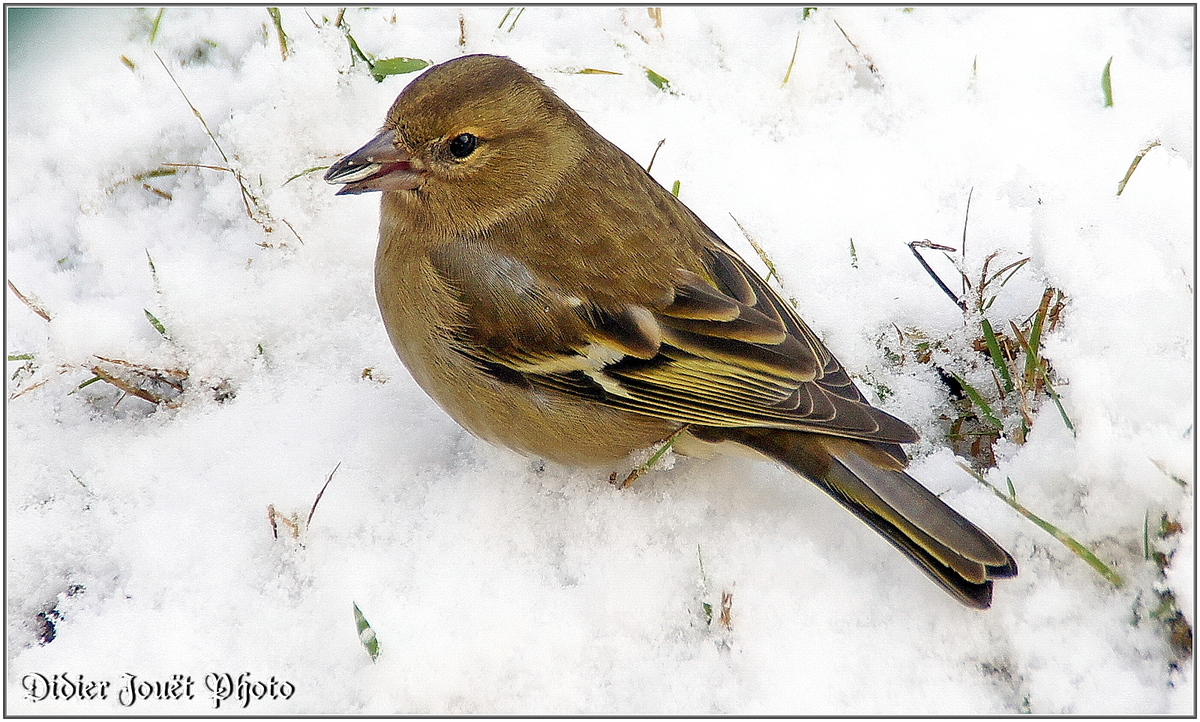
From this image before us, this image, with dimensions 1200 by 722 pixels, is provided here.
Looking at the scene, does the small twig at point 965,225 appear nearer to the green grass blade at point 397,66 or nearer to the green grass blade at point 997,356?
the green grass blade at point 997,356

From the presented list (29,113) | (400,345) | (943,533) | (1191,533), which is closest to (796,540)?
(943,533)

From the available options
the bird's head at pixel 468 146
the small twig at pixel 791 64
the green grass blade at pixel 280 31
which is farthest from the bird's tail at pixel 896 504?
the green grass blade at pixel 280 31

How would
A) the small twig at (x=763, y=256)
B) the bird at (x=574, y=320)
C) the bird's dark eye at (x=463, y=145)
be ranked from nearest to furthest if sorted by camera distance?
the bird at (x=574, y=320), the bird's dark eye at (x=463, y=145), the small twig at (x=763, y=256)

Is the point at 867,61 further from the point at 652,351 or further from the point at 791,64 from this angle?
the point at 652,351

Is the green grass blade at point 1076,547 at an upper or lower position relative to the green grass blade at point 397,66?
lower

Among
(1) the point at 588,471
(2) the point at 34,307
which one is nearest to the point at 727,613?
(1) the point at 588,471

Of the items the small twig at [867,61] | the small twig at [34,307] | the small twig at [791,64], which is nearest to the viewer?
the small twig at [34,307]

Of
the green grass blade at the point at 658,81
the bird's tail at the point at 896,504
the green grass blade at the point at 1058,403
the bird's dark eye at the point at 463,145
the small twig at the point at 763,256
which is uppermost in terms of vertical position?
the bird's dark eye at the point at 463,145

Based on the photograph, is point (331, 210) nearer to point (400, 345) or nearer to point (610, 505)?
point (400, 345)
